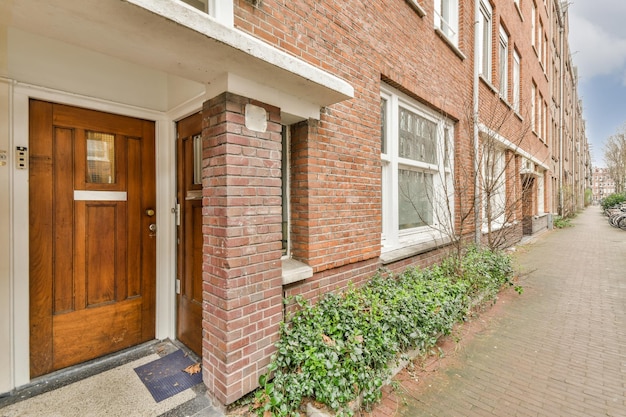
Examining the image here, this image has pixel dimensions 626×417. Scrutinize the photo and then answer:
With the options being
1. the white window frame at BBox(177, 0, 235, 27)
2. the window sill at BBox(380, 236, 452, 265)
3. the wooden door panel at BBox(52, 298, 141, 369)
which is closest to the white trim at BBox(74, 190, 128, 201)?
the wooden door panel at BBox(52, 298, 141, 369)

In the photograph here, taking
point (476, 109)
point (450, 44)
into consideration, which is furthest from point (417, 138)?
point (476, 109)

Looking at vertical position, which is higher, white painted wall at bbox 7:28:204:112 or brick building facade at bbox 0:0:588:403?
white painted wall at bbox 7:28:204:112

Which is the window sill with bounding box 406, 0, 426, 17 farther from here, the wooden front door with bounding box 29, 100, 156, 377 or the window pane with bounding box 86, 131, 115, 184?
the window pane with bounding box 86, 131, 115, 184

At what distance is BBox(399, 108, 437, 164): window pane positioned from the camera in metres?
4.64

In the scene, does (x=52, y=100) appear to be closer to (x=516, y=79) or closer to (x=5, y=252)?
(x=5, y=252)

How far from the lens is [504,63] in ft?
27.8

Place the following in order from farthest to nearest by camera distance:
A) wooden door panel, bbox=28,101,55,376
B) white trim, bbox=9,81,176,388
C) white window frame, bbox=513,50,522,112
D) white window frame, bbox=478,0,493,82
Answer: white window frame, bbox=513,50,522,112
white window frame, bbox=478,0,493,82
wooden door panel, bbox=28,101,55,376
white trim, bbox=9,81,176,388

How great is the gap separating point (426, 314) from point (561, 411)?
120cm

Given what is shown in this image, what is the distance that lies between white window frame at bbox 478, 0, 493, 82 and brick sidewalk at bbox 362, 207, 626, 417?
5.23m

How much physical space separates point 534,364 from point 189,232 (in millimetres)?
3611

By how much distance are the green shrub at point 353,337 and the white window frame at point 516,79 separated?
8.34 metres

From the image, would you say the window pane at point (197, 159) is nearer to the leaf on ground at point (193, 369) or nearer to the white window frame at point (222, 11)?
the white window frame at point (222, 11)

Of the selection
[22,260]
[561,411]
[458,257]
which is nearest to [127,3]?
[22,260]

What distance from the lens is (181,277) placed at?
3.08 meters
